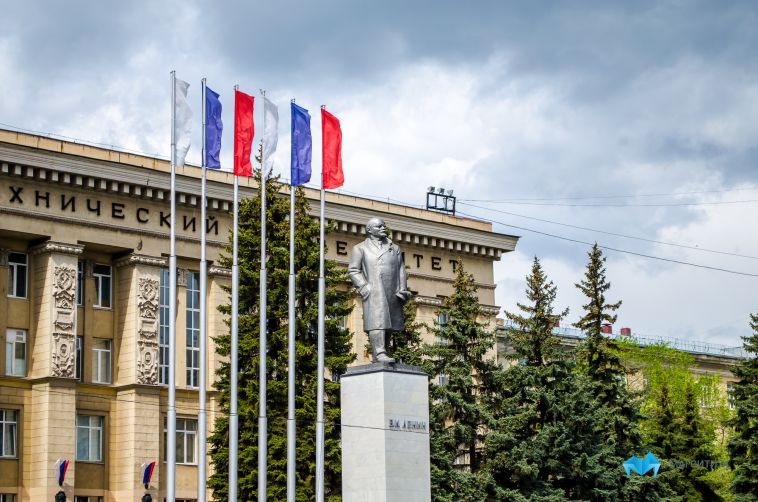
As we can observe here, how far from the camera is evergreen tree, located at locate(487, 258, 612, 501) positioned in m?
41.9

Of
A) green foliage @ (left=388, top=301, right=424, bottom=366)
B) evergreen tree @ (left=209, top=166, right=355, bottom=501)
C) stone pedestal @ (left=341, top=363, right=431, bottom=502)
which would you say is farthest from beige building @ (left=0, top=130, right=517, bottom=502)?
stone pedestal @ (left=341, top=363, right=431, bottom=502)

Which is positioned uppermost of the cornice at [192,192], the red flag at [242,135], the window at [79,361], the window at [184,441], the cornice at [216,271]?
the cornice at [192,192]

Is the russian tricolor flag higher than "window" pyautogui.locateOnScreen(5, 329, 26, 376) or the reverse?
the reverse

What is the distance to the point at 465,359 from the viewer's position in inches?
1708

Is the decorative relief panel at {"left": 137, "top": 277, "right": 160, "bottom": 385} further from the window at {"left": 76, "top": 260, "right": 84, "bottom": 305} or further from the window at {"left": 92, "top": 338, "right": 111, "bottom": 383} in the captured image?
the window at {"left": 76, "top": 260, "right": 84, "bottom": 305}

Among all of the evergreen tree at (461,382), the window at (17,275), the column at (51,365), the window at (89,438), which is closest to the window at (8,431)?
the column at (51,365)

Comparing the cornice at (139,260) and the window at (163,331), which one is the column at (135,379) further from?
the window at (163,331)

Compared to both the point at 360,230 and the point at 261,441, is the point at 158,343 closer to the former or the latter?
the point at 360,230

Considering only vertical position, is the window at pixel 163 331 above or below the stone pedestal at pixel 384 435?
above

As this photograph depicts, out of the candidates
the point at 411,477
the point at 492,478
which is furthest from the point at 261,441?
the point at 492,478

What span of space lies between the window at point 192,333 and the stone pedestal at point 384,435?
2440 centimetres

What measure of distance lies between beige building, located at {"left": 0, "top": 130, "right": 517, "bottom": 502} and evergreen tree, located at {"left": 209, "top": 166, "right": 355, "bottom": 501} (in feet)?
18.8

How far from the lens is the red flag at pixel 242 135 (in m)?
33.6

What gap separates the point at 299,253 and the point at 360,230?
1519 cm
